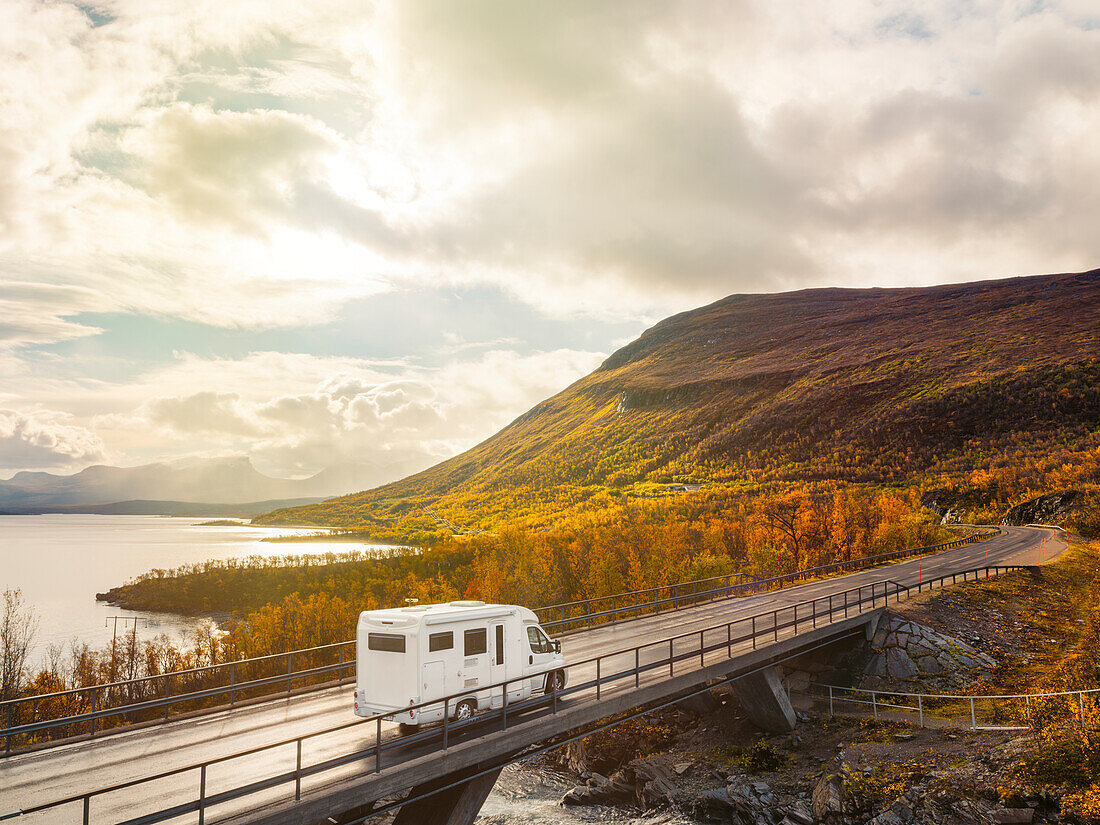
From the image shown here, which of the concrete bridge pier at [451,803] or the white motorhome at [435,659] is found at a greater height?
A: the white motorhome at [435,659]

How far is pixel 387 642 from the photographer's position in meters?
15.3

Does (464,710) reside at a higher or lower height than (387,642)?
lower

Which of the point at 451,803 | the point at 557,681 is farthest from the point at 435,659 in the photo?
the point at 557,681

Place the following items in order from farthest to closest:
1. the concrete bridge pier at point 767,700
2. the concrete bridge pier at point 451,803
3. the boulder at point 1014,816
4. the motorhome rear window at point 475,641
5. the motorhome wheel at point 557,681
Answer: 1. the concrete bridge pier at point 767,700
2. the boulder at point 1014,816
3. the motorhome wheel at point 557,681
4. the motorhome rear window at point 475,641
5. the concrete bridge pier at point 451,803

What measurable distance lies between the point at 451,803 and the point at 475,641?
3645 mm

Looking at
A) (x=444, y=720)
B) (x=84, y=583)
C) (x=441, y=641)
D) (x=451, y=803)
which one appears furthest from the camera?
(x=84, y=583)

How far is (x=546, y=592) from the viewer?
64.3 metres

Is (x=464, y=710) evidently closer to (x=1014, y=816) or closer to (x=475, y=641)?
(x=475, y=641)

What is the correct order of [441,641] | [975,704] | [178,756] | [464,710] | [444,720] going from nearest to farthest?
[444,720]
[178,756]
[441,641]
[464,710]
[975,704]

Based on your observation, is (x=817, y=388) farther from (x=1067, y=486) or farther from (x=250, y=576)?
(x=250, y=576)

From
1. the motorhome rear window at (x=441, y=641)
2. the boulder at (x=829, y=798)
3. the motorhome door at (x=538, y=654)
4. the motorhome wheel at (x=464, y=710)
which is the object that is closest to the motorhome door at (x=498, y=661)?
the motorhome wheel at (x=464, y=710)

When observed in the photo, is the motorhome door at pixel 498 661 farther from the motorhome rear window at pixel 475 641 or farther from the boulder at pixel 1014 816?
the boulder at pixel 1014 816

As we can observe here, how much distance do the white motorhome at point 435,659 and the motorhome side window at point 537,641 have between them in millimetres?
680

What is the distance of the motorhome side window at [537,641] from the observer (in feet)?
59.7
